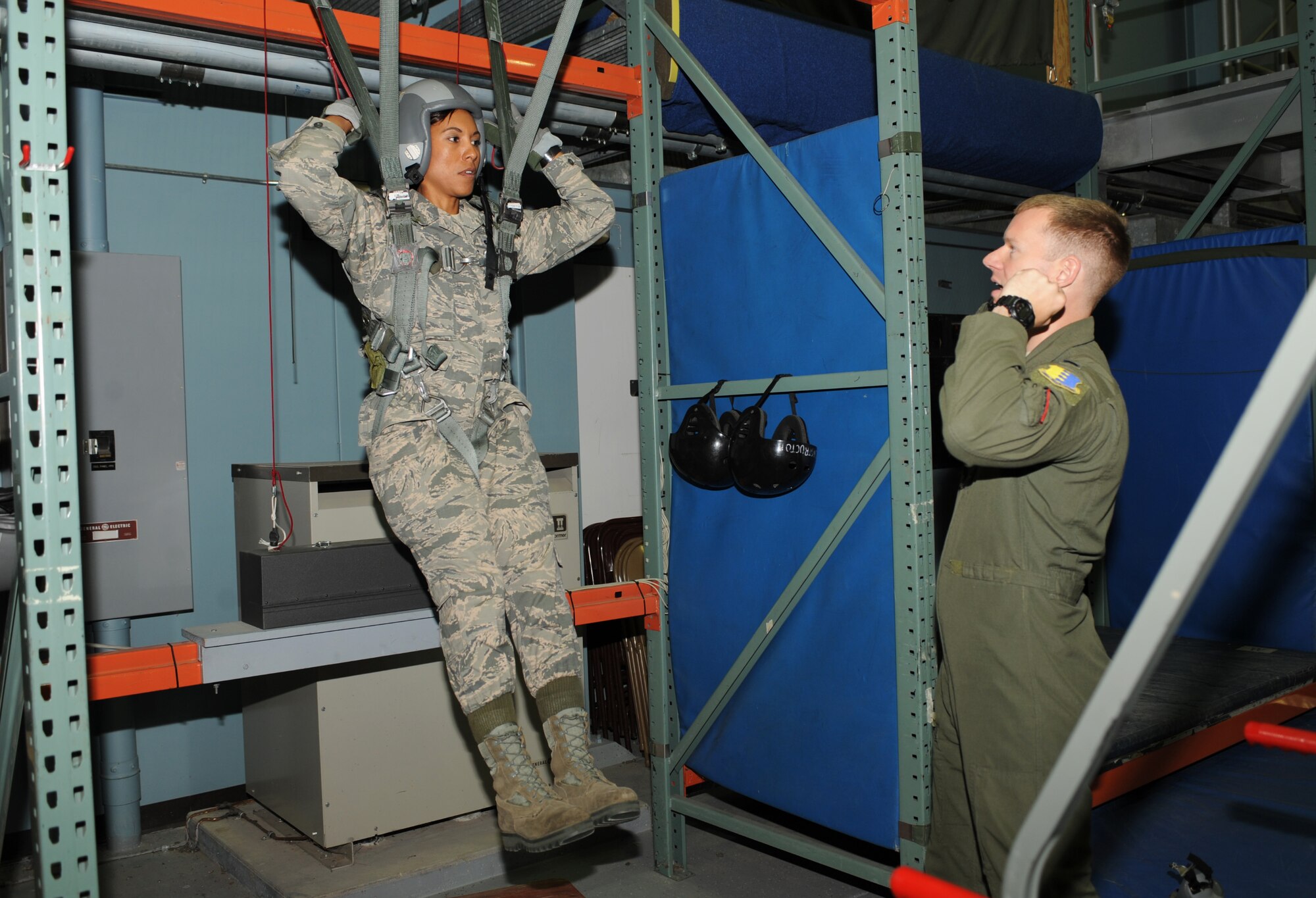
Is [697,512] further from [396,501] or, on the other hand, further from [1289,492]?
[1289,492]

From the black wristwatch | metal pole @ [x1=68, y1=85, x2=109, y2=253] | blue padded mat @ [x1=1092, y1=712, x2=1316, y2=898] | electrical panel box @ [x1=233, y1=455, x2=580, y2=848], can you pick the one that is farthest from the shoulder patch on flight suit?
metal pole @ [x1=68, y1=85, x2=109, y2=253]

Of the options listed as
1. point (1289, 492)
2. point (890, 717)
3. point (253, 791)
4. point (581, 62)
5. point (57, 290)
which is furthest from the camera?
point (1289, 492)

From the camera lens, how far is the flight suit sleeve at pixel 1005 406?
2133 mm

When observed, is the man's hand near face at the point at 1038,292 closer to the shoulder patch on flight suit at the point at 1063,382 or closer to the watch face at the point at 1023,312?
the watch face at the point at 1023,312

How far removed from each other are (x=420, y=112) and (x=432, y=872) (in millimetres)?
2897

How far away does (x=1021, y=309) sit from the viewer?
2.27 m

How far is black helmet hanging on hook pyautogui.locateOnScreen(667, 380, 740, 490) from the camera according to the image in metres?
3.53

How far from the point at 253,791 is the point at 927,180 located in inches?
174

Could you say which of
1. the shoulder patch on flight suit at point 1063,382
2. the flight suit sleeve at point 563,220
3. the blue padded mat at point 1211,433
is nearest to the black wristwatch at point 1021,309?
the shoulder patch on flight suit at point 1063,382

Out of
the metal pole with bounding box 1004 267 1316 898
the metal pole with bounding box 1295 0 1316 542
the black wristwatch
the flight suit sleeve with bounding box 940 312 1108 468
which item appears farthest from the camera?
the metal pole with bounding box 1295 0 1316 542

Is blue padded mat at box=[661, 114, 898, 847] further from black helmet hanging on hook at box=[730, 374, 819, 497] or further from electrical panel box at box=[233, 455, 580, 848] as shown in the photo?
electrical panel box at box=[233, 455, 580, 848]

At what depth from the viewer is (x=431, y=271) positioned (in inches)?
121

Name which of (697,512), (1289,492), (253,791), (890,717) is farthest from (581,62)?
(1289,492)

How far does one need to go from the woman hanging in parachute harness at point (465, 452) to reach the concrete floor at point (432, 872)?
1468 millimetres
